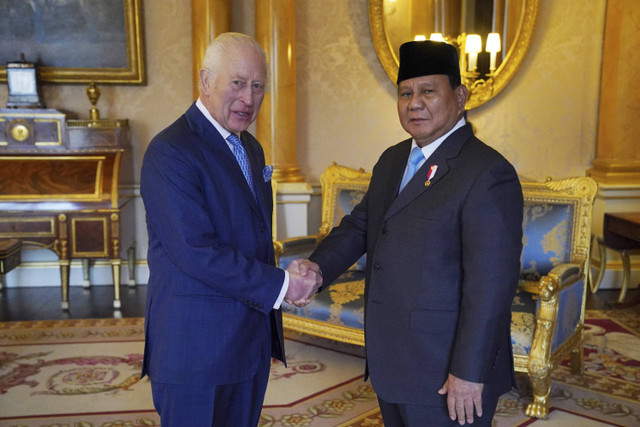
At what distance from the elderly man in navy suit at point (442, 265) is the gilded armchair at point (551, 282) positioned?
49.5 inches

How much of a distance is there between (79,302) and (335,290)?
7.56 feet

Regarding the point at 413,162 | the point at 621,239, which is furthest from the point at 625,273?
the point at 413,162

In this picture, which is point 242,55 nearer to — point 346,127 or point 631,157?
point 346,127

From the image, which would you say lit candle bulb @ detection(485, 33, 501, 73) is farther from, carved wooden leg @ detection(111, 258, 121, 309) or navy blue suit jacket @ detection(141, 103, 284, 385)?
navy blue suit jacket @ detection(141, 103, 284, 385)

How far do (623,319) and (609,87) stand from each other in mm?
1937

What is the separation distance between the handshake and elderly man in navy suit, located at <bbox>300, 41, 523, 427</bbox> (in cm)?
21

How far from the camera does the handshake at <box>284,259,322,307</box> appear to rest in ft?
5.58

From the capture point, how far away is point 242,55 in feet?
5.31

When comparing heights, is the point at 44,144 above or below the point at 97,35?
below

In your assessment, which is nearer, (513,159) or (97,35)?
(97,35)

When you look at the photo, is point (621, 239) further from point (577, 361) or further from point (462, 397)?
point (462, 397)

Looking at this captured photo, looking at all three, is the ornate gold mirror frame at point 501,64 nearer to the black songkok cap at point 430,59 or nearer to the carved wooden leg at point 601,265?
the carved wooden leg at point 601,265

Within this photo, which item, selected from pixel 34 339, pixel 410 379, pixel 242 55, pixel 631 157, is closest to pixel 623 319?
pixel 631 157

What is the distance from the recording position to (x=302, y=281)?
1746mm
